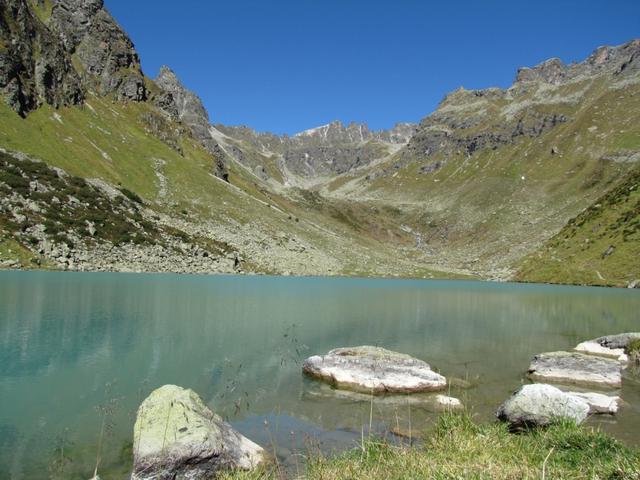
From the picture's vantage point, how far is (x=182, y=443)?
416 inches

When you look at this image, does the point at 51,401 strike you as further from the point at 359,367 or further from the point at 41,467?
the point at 359,367

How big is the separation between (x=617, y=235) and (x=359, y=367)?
11095 centimetres

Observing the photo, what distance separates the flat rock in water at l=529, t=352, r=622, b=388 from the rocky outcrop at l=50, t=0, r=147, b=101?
182 meters

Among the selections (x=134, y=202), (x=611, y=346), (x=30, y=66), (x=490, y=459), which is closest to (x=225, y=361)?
(x=490, y=459)

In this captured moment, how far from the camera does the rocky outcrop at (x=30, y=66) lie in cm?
12025

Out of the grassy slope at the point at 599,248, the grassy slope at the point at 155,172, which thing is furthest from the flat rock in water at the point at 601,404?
the grassy slope at the point at 155,172

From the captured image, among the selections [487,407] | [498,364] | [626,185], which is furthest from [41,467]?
[626,185]

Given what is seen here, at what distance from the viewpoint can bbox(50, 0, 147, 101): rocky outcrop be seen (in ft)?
567

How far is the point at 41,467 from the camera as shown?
11234mm

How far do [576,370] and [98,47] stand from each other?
198 meters

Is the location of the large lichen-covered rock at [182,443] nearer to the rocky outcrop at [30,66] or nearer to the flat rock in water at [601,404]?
the flat rock in water at [601,404]

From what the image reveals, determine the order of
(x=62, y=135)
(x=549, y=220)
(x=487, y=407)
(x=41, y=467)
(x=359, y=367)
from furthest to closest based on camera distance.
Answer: (x=549, y=220)
(x=62, y=135)
(x=359, y=367)
(x=487, y=407)
(x=41, y=467)

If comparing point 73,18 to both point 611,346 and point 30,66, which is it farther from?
point 611,346

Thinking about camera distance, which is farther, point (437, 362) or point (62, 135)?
point (62, 135)
